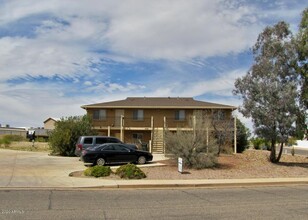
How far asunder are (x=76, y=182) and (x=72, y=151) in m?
18.9

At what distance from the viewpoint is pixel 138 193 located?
49.4 feet

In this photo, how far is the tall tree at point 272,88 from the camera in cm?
2555

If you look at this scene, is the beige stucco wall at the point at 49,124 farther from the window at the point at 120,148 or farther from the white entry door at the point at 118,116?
the window at the point at 120,148

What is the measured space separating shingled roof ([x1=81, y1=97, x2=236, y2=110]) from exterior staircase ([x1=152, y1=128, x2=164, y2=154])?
14.2 ft

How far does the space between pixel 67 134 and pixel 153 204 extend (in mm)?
24849

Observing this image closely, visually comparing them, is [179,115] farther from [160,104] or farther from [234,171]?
[234,171]

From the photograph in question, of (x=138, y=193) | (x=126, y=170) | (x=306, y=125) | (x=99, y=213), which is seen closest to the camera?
(x=99, y=213)

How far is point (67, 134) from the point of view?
36031 mm

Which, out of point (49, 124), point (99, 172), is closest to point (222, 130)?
point (99, 172)

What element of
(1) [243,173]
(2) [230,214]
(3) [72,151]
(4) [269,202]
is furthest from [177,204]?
(3) [72,151]

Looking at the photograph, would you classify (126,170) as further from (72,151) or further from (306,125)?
(72,151)

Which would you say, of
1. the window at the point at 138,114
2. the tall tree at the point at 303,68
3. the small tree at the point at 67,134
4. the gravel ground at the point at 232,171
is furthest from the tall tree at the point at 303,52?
the window at the point at 138,114

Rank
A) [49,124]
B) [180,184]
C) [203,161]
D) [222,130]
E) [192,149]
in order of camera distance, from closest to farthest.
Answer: [180,184], [203,161], [192,149], [222,130], [49,124]

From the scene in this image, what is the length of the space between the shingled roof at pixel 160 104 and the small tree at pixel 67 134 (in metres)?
10.3
